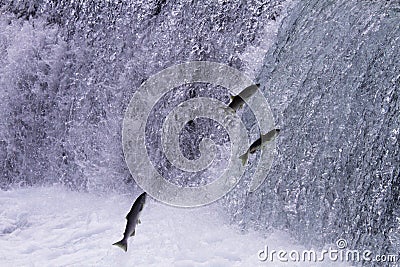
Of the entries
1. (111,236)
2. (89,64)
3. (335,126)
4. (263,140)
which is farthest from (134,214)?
(89,64)

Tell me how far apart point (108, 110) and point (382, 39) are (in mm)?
2002

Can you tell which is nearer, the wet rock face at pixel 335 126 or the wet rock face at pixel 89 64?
the wet rock face at pixel 335 126

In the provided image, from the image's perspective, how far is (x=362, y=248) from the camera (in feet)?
10.6

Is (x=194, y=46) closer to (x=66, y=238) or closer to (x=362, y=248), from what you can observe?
(x=66, y=238)

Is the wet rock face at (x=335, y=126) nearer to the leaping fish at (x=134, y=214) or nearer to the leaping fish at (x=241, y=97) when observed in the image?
the leaping fish at (x=241, y=97)

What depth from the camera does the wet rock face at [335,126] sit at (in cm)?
316

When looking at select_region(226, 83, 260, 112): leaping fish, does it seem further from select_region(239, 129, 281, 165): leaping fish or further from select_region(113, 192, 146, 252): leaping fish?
select_region(113, 192, 146, 252): leaping fish

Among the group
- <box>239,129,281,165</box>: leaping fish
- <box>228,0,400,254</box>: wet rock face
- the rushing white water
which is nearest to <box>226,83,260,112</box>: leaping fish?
<box>228,0,400,254</box>: wet rock face

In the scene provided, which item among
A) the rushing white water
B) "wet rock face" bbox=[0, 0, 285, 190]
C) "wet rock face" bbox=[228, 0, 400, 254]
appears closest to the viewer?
"wet rock face" bbox=[228, 0, 400, 254]

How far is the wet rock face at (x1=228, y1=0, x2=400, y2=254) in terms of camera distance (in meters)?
3.16

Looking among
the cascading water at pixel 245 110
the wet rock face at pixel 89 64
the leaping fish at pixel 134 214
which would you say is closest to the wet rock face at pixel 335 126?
the cascading water at pixel 245 110

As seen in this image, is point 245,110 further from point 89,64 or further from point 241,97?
point 89,64

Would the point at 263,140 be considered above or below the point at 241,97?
below

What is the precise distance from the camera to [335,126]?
11.0ft
